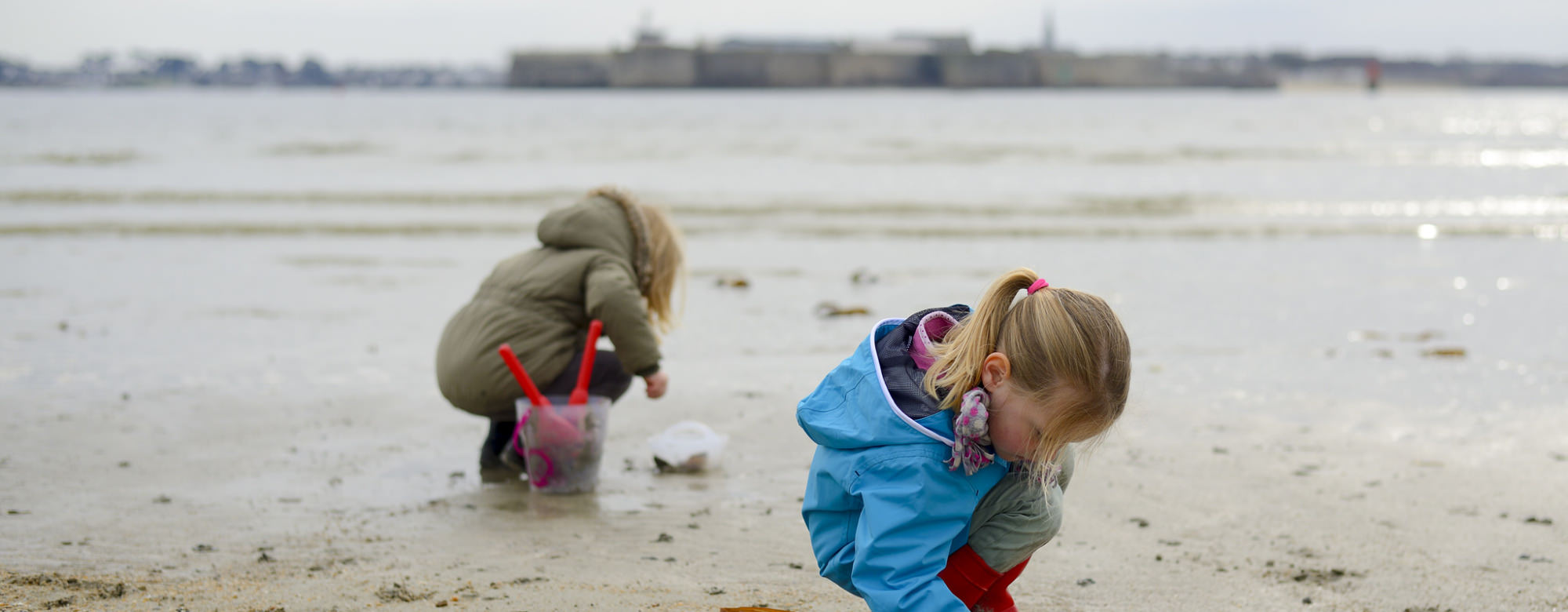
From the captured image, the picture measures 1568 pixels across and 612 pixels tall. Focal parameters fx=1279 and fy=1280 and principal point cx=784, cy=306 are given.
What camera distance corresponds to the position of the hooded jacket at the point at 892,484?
1.97 meters

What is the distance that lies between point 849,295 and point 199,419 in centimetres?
386

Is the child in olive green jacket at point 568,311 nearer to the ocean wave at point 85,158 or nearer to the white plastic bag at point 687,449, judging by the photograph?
the white plastic bag at point 687,449

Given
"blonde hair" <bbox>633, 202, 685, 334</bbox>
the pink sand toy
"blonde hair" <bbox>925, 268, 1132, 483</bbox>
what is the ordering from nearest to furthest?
"blonde hair" <bbox>925, 268, 1132, 483</bbox>
the pink sand toy
"blonde hair" <bbox>633, 202, 685, 334</bbox>

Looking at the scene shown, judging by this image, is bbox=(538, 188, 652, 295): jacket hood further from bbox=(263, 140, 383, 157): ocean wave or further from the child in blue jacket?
bbox=(263, 140, 383, 157): ocean wave

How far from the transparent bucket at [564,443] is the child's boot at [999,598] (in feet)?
5.17

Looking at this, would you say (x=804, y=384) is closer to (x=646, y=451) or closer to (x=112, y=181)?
(x=646, y=451)

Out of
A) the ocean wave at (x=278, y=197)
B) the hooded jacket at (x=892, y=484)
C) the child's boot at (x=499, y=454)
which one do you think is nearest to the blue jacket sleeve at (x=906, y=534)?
the hooded jacket at (x=892, y=484)

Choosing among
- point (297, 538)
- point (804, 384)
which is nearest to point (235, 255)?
point (804, 384)

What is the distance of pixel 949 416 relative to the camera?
2.02 m

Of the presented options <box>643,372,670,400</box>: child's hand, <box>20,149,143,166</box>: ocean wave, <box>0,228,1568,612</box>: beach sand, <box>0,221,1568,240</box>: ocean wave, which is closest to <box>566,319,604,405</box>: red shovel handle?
<box>643,372,670,400</box>: child's hand

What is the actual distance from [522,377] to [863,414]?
1.70 meters

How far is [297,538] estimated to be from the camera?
10.6ft

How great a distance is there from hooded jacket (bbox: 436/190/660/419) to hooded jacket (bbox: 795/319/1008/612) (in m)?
1.58

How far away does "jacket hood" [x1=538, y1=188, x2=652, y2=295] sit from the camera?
3773mm
